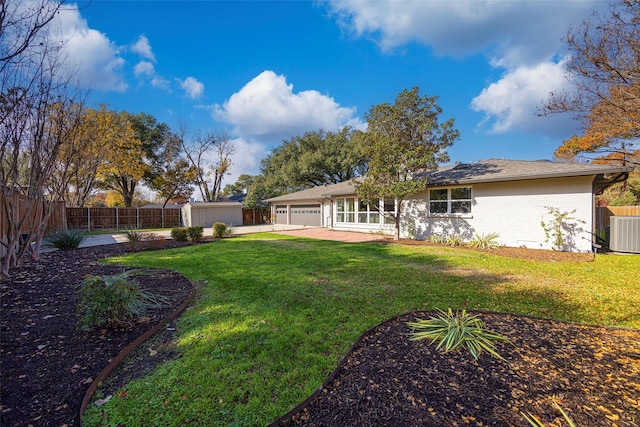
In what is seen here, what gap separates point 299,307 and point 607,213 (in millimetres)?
15595

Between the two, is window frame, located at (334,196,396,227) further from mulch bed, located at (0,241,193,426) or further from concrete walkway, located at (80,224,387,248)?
mulch bed, located at (0,241,193,426)

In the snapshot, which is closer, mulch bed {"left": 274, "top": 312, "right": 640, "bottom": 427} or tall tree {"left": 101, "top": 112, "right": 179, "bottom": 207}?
mulch bed {"left": 274, "top": 312, "right": 640, "bottom": 427}

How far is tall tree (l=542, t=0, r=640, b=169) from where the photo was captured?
760cm

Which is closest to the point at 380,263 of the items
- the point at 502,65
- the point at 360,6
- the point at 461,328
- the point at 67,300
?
the point at 461,328

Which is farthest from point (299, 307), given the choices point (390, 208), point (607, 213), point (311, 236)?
point (607, 213)

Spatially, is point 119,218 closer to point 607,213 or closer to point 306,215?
point 306,215

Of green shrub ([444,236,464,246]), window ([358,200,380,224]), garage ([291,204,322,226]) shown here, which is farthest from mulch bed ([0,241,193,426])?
garage ([291,204,322,226])

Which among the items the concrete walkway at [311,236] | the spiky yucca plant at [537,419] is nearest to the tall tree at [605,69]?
the concrete walkway at [311,236]

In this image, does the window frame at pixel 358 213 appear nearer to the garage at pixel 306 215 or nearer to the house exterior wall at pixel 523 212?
the house exterior wall at pixel 523 212

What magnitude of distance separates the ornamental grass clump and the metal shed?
21.9 m

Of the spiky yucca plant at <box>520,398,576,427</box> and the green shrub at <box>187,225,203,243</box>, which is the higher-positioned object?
the green shrub at <box>187,225,203,243</box>

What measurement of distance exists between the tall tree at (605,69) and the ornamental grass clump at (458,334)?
32.1 ft

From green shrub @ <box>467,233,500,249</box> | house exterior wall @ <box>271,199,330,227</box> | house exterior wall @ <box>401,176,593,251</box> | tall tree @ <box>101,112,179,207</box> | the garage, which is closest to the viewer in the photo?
house exterior wall @ <box>401,176,593,251</box>

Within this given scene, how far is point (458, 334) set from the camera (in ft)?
9.89
